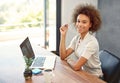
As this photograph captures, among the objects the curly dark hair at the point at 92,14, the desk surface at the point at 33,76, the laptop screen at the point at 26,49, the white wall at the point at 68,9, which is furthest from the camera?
the white wall at the point at 68,9

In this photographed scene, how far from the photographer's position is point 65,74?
190 cm

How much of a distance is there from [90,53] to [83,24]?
0.99 ft

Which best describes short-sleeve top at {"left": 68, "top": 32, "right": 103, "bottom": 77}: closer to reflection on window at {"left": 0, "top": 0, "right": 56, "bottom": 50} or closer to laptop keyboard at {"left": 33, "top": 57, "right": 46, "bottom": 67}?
laptop keyboard at {"left": 33, "top": 57, "right": 46, "bottom": 67}

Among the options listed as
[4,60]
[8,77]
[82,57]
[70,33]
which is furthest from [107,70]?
[70,33]

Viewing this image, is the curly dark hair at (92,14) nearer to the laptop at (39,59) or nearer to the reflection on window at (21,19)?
the laptop at (39,59)

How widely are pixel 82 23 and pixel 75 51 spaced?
0.95ft

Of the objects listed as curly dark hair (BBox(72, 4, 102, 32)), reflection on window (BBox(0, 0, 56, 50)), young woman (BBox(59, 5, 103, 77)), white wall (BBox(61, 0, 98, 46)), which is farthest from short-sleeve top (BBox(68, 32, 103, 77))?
reflection on window (BBox(0, 0, 56, 50))

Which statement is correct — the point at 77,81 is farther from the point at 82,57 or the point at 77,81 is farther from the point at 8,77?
the point at 8,77

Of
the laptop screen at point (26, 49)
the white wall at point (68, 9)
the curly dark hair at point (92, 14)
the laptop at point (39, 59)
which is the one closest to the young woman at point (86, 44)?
the curly dark hair at point (92, 14)

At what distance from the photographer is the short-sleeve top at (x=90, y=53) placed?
207 cm

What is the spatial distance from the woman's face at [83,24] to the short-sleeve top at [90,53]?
0.06 meters

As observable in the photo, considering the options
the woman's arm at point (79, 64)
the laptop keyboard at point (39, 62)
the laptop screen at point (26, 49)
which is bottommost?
the laptop keyboard at point (39, 62)

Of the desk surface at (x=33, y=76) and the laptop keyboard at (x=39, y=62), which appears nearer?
the desk surface at (x=33, y=76)

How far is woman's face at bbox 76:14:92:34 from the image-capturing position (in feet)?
7.14
